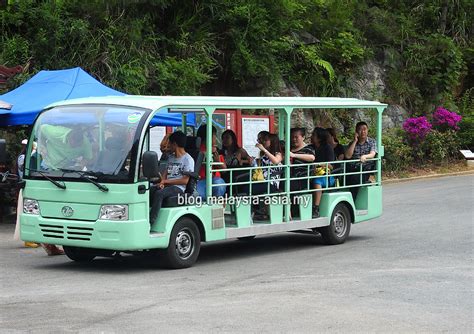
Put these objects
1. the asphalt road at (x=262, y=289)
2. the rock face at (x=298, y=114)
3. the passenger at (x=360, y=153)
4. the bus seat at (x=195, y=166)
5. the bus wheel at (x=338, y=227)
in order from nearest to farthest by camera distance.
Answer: the asphalt road at (x=262, y=289) < the bus seat at (x=195, y=166) < the bus wheel at (x=338, y=227) < the passenger at (x=360, y=153) < the rock face at (x=298, y=114)

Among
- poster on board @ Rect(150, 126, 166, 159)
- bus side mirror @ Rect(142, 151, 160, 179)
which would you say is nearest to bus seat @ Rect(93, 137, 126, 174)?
bus side mirror @ Rect(142, 151, 160, 179)

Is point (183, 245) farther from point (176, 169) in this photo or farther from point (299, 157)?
point (299, 157)

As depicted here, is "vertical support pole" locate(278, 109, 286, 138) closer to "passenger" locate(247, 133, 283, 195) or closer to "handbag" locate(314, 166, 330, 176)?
"passenger" locate(247, 133, 283, 195)

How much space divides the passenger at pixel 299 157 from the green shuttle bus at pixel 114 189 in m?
1.12

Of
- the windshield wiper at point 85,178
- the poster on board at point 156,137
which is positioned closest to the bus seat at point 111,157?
the windshield wiper at point 85,178

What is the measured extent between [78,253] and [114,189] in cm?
165

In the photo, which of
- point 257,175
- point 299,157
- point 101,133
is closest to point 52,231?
point 101,133

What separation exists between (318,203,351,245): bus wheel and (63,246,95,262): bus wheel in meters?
3.98

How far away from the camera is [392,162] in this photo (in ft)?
90.3

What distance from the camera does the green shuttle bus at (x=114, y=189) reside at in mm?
10531

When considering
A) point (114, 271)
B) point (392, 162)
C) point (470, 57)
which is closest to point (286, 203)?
point (114, 271)

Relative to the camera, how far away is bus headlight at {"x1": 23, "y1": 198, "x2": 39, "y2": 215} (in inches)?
440

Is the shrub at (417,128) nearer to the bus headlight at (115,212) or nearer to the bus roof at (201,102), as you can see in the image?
the bus roof at (201,102)

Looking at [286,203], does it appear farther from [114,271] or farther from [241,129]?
[241,129]
